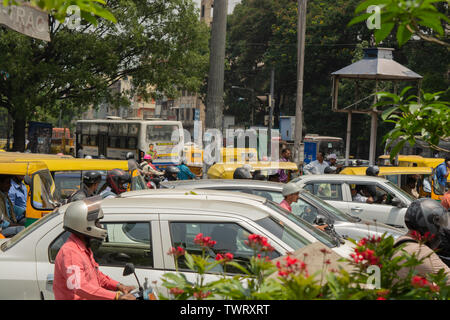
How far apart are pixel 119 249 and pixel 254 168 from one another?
29.2 feet

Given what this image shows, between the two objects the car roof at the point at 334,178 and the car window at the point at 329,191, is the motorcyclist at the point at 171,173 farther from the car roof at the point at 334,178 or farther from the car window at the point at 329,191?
the car window at the point at 329,191

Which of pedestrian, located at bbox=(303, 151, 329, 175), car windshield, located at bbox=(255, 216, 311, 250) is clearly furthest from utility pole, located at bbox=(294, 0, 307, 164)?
car windshield, located at bbox=(255, 216, 311, 250)

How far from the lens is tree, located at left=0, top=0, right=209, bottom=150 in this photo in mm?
24578

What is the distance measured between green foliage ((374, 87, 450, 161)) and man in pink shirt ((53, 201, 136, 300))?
6.04ft

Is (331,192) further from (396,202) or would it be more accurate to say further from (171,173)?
(171,173)

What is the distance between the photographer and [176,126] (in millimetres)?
34219

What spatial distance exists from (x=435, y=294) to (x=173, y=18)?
27.1 m

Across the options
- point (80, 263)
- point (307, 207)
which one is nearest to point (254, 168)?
point (307, 207)

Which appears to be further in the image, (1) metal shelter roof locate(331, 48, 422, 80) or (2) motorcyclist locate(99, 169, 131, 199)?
(1) metal shelter roof locate(331, 48, 422, 80)

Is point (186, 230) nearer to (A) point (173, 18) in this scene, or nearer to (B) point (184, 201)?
(B) point (184, 201)

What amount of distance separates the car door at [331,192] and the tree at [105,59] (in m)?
14.9

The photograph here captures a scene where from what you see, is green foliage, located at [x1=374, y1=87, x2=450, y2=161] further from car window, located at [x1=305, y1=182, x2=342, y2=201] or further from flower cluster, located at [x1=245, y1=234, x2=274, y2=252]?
car window, located at [x1=305, y1=182, x2=342, y2=201]

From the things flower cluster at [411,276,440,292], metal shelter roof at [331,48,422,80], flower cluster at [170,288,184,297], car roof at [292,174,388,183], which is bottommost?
car roof at [292,174,388,183]
